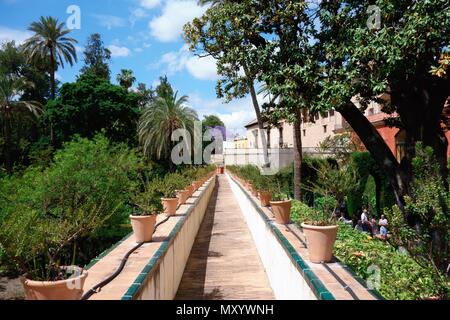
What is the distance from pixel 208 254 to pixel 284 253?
4047 mm

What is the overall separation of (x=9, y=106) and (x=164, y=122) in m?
15.9

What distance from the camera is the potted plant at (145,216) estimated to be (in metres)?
6.30

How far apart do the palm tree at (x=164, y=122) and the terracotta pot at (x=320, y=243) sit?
25154 mm

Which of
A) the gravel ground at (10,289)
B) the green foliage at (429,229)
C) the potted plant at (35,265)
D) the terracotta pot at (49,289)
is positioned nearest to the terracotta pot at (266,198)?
the green foliage at (429,229)

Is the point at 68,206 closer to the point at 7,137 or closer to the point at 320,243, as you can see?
the point at 320,243

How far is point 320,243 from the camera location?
499 cm

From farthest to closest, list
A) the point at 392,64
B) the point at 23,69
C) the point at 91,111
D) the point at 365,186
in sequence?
1. the point at 23,69
2. the point at 91,111
3. the point at 365,186
4. the point at 392,64

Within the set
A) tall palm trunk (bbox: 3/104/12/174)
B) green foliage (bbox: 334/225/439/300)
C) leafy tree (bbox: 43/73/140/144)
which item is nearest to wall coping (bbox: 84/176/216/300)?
green foliage (bbox: 334/225/439/300)

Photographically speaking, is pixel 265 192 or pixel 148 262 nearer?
pixel 148 262

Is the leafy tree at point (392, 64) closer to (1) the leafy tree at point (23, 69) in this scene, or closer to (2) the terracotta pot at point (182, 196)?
(2) the terracotta pot at point (182, 196)

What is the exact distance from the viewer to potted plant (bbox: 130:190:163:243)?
630cm

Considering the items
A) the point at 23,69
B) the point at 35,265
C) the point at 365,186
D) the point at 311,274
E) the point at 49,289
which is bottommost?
the point at 365,186

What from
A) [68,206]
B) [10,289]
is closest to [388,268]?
[68,206]
